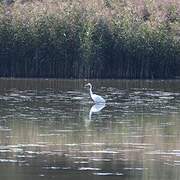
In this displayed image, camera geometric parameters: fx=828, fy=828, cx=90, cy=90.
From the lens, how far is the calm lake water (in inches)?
760

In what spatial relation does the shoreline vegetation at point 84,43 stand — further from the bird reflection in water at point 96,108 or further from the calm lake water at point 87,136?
the bird reflection in water at point 96,108

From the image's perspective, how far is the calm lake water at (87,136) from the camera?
1930 centimetres

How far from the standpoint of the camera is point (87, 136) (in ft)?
82.4

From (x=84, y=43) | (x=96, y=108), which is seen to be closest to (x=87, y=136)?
(x=96, y=108)

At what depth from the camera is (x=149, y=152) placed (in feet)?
72.7

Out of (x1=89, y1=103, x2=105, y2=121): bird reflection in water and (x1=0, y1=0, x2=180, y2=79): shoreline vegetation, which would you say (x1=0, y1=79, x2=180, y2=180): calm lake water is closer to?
(x1=89, y1=103, x2=105, y2=121): bird reflection in water

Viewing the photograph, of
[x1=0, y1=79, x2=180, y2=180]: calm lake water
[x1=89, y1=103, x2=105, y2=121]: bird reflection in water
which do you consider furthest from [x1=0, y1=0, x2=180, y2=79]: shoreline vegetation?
[x1=89, y1=103, x2=105, y2=121]: bird reflection in water

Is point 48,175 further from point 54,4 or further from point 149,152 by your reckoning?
point 54,4

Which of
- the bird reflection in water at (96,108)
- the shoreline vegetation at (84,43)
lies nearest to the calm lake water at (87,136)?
the bird reflection in water at (96,108)

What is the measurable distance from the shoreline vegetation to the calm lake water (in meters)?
17.9

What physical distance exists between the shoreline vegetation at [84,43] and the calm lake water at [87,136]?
17.9 meters

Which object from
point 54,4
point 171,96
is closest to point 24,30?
point 54,4

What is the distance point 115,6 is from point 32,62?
43.0 feet

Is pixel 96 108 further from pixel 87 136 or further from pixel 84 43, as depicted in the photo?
pixel 84 43
